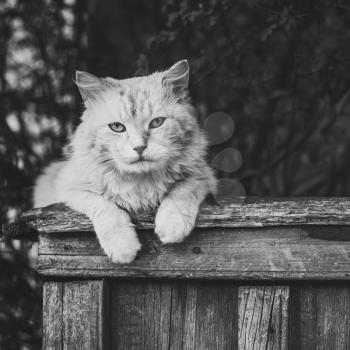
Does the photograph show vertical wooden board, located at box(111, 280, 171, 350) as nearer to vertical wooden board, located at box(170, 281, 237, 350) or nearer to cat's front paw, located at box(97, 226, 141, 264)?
vertical wooden board, located at box(170, 281, 237, 350)

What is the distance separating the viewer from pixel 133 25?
4.11 meters

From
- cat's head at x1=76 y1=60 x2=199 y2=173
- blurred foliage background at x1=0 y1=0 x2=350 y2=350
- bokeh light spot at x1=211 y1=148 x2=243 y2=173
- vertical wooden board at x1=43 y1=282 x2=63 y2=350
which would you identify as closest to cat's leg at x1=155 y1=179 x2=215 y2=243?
cat's head at x1=76 y1=60 x2=199 y2=173

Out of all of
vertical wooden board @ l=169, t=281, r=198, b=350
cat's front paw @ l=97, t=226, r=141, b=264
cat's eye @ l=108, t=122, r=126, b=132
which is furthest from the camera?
cat's eye @ l=108, t=122, r=126, b=132

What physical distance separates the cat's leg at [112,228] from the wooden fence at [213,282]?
5 cm

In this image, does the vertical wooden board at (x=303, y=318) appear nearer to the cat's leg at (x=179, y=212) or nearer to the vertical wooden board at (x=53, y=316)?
the cat's leg at (x=179, y=212)

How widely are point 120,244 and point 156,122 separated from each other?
1.88ft

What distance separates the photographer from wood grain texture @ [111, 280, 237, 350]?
1714 millimetres

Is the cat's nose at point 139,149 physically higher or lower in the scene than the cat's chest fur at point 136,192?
higher

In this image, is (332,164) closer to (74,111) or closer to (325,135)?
(325,135)

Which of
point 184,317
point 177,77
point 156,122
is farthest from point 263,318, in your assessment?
point 177,77

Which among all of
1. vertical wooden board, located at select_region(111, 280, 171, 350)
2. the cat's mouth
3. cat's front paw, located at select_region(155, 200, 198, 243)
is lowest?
vertical wooden board, located at select_region(111, 280, 171, 350)

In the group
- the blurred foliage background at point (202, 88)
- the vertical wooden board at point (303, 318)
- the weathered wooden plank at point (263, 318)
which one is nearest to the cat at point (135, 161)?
the weathered wooden plank at point (263, 318)

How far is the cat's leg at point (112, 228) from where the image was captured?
1621 millimetres

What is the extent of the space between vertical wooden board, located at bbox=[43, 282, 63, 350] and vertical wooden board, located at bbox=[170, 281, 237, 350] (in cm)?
38
